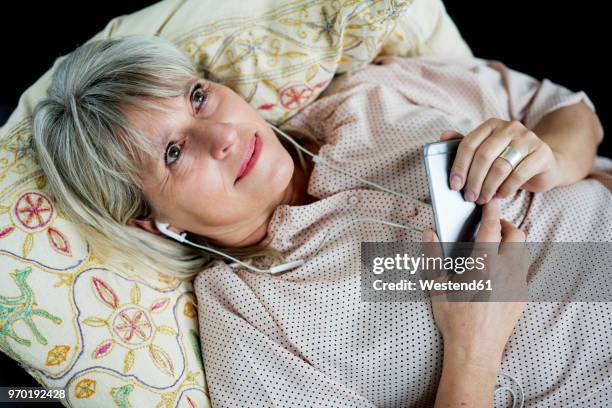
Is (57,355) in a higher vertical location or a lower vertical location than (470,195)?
lower

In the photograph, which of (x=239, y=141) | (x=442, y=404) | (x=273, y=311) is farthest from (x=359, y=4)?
(x=442, y=404)

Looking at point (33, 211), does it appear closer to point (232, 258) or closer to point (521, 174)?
point (232, 258)

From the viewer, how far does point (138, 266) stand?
1.24 m

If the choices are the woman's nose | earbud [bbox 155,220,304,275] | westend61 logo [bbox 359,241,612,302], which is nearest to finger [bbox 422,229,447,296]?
westend61 logo [bbox 359,241,612,302]

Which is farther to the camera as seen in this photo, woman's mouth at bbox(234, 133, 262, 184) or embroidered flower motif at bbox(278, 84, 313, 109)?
embroidered flower motif at bbox(278, 84, 313, 109)

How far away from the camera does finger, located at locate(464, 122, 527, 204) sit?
1018 millimetres

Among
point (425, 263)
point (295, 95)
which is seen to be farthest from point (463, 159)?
point (295, 95)

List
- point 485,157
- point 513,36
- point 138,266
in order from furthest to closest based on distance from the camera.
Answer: point 513,36, point 138,266, point 485,157

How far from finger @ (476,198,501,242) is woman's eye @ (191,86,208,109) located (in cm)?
64

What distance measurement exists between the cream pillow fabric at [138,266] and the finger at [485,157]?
1.31ft

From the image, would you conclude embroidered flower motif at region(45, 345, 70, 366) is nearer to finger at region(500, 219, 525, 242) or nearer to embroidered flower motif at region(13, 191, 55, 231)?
embroidered flower motif at region(13, 191, 55, 231)

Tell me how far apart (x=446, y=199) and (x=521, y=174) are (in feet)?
0.50

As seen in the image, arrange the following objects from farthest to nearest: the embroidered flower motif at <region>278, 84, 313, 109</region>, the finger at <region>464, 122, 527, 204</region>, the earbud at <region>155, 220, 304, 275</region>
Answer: the embroidered flower motif at <region>278, 84, 313, 109</region> → the earbud at <region>155, 220, 304, 275</region> → the finger at <region>464, 122, 527, 204</region>

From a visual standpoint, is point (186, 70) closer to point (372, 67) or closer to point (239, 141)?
point (239, 141)
